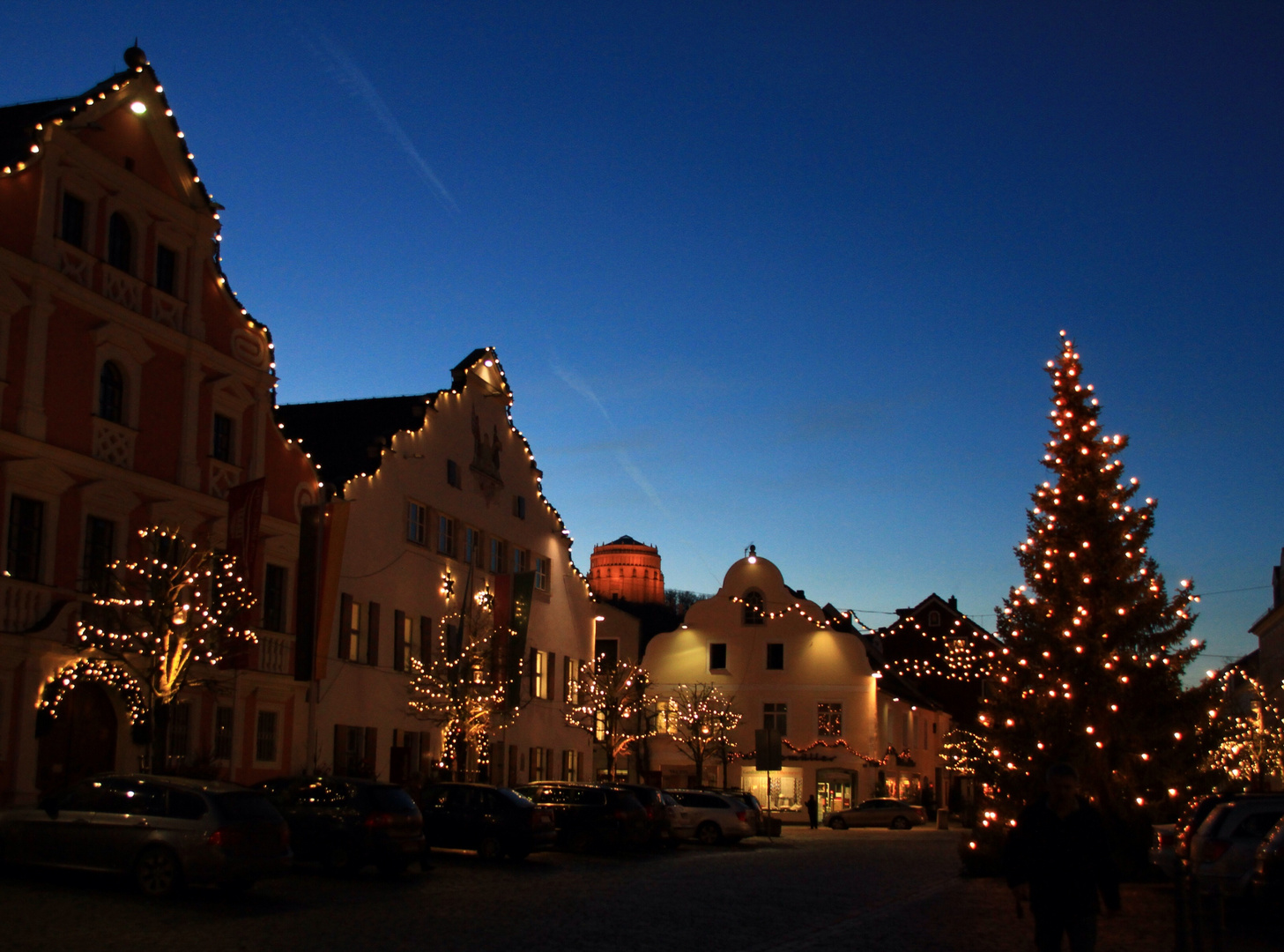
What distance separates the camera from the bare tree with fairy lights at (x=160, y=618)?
25.4m

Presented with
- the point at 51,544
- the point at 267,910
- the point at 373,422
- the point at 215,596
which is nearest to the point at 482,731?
the point at 373,422

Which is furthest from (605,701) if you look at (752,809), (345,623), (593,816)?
(593,816)

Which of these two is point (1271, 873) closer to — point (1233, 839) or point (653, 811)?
point (1233, 839)

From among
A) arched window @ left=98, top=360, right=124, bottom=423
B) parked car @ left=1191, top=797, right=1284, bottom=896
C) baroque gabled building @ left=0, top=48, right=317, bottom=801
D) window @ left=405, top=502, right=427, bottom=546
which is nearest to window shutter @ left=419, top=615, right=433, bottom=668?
window @ left=405, top=502, right=427, bottom=546

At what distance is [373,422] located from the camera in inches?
1660

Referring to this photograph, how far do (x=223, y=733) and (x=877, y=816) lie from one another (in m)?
37.0

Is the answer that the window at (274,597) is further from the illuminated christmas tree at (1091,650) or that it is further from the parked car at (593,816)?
the illuminated christmas tree at (1091,650)

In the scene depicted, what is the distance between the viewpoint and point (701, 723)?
205 ft

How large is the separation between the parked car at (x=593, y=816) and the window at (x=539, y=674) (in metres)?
15.0

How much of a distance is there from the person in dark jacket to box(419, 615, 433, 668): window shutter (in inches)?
1270

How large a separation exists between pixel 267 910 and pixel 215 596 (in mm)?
13052

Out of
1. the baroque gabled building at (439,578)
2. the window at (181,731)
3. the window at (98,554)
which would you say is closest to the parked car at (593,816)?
the baroque gabled building at (439,578)

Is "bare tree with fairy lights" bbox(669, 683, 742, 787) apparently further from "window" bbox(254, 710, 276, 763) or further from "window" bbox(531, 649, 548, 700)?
"window" bbox(254, 710, 276, 763)

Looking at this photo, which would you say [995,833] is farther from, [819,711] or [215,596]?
[819,711]
